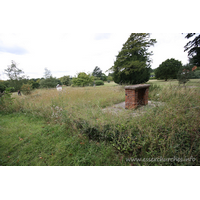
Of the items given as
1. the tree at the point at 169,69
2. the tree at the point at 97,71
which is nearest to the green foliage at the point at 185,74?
the tree at the point at 169,69

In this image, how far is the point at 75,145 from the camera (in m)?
2.55

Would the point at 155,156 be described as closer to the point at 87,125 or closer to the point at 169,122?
the point at 169,122

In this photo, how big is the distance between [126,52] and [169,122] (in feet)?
56.1

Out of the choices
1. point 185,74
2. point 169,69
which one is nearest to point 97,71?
point 169,69

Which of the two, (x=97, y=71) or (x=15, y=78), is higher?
(x=97, y=71)

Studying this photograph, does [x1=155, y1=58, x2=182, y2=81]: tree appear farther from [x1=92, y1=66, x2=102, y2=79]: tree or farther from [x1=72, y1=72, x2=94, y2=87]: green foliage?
[x1=92, y1=66, x2=102, y2=79]: tree

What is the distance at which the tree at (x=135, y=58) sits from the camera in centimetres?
1455

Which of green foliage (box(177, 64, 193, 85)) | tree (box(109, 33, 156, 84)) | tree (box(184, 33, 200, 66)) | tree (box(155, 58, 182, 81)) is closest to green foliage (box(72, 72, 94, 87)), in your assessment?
tree (box(109, 33, 156, 84))

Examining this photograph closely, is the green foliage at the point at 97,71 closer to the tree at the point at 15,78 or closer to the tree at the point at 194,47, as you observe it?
the tree at the point at 15,78

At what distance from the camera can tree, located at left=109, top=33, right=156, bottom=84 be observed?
14555mm

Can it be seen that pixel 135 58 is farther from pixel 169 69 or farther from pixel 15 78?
pixel 15 78

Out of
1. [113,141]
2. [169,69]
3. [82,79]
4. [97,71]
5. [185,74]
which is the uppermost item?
[97,71]

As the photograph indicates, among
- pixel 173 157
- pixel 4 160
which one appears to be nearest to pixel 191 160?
pixel 173 157

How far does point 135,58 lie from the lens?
15.1 meters
